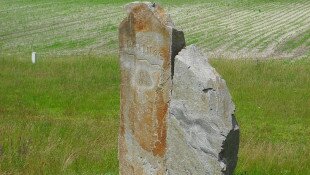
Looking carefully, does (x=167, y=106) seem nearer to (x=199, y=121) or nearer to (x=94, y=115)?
(x=199, y=121)

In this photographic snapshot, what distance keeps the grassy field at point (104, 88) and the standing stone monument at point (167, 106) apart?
1.31 m

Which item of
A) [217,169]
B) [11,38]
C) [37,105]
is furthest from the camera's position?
[11,38]

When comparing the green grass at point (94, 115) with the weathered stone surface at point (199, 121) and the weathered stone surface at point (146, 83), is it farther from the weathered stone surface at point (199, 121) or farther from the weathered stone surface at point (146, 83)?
→ the weathered stone surface at point (199, 121)

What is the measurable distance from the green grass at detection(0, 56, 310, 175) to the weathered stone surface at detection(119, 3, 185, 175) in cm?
121

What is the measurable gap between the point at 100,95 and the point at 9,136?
672cm

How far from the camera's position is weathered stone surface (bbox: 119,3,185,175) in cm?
636

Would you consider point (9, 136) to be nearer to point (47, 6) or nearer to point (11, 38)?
point (11, 38)

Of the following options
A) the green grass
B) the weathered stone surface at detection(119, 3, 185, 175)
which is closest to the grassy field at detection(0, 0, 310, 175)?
the green grass

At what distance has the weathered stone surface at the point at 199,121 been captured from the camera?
5586 mm

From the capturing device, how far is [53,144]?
8.46m

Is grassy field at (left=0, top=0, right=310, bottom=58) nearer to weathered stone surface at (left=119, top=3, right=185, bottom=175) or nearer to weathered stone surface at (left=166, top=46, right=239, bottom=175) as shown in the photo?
weathered stone surface at (left=119, top=3, right=185, bottom=175)

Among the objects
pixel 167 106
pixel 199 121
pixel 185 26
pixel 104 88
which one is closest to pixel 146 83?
pixel 167 106

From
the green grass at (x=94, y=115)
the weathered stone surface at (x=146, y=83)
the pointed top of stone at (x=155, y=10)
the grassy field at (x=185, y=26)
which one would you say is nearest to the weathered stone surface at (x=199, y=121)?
the weathered stone surface at (x=146, y=83)

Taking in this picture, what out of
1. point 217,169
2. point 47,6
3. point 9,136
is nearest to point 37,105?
point 9,136
